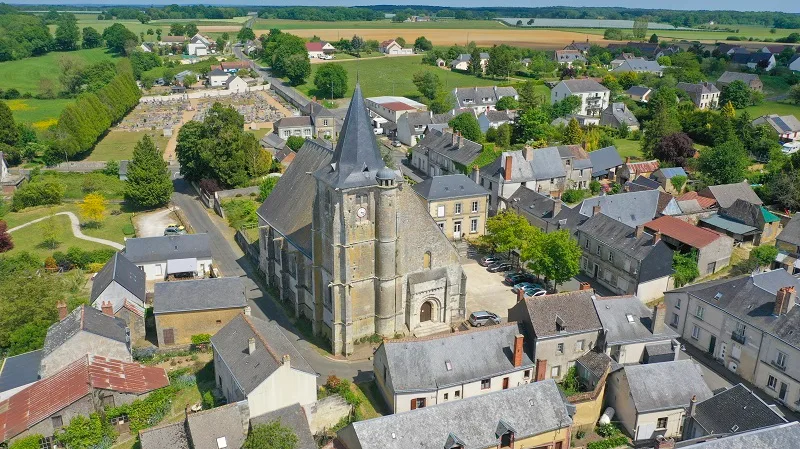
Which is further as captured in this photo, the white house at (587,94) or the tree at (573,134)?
the white house at (587,94)

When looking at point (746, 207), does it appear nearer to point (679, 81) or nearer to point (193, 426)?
point (193, 426)

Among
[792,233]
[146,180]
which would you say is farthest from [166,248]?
[792,233]

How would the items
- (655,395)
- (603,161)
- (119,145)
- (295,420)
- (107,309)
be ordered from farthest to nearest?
(119,145) < (603,161) < (107,309) < (655,395) < (295,420)

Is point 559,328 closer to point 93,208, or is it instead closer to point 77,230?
point 93,208

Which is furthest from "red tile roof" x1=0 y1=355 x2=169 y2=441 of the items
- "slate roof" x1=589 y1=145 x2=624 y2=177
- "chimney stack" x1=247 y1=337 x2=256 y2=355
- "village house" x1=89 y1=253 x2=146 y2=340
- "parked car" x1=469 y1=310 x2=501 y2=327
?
"slate roof" x1=589 y1=145 x2=624 y2=177

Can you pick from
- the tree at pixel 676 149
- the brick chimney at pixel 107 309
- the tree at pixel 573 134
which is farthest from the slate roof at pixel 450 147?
the brick chimney at pixel 107 309

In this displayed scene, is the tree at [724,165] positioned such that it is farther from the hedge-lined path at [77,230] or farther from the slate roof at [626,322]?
the hedge-lined path at [77,230]

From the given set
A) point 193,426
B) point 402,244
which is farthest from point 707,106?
point 193,426
